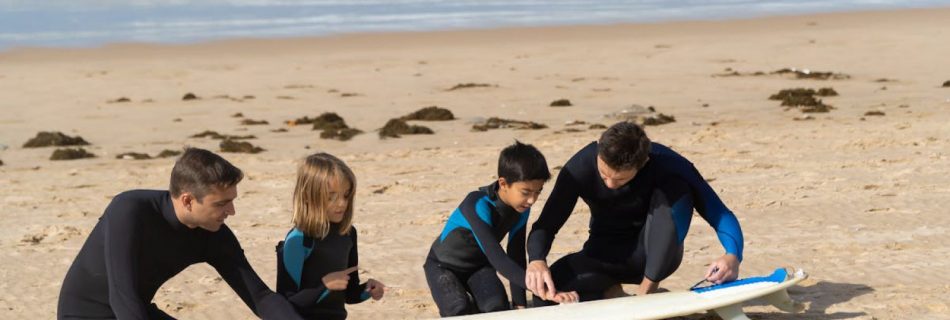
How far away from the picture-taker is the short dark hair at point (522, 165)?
5.69 m

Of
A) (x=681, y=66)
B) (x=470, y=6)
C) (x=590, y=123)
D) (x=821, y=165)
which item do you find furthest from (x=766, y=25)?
(x=821, y=165)

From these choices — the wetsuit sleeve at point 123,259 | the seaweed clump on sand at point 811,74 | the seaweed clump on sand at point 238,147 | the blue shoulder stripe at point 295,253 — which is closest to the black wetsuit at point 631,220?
the blue shoulder stripe at point 295,253

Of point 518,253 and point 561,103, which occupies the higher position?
point 518,253

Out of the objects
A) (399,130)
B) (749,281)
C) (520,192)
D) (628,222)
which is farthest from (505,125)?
(520,192)

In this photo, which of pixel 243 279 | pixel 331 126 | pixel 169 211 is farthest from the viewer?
pixel 331 126

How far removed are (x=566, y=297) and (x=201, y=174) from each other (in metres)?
1.82

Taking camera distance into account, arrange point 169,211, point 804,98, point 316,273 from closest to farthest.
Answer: point 169,211, point 316,273, point 804,98

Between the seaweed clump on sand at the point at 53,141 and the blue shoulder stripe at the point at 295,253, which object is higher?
the blue shoulder stripe at the point at 295,253

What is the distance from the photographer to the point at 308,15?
32.0 meters

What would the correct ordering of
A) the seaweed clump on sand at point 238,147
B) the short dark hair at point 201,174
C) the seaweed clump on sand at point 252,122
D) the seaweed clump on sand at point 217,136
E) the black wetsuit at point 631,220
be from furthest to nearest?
1. the seaweed clump on sand at point 252,122
2. the seaweed clump on sand at point 217,136
3. the seaweed clump on sand at point 238,147
4. the black wetsuit at point 631,220
5. the short dark hair at point 201,174

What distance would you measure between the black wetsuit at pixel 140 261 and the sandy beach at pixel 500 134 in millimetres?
1383

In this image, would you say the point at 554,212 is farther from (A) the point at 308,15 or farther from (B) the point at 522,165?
(A) the point at 308,15

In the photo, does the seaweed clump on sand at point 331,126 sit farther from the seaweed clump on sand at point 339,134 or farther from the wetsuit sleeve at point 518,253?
the wetsuit sleeve at point 518,253

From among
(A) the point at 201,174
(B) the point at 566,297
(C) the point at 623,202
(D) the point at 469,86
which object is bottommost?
(D) the point at 469,86
